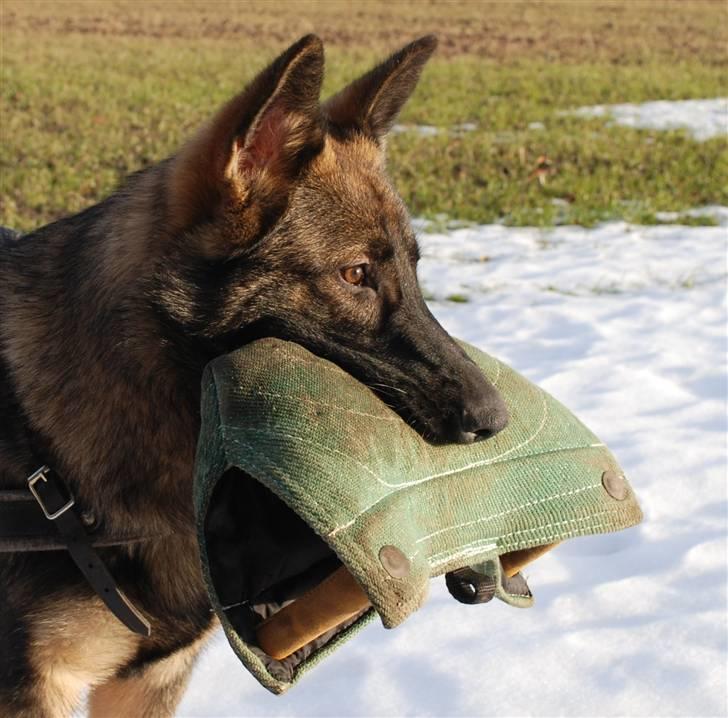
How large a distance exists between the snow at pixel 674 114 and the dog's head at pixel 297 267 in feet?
35.0

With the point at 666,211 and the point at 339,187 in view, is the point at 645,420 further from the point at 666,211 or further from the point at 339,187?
the point at 666,211

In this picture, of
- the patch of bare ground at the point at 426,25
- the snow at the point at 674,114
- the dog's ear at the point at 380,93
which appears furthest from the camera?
the patch of bare ground at the point at 426,25

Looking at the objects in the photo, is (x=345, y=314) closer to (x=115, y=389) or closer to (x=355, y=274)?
(x=355, y=274)

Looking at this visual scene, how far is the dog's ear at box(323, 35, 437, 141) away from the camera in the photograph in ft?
9.04

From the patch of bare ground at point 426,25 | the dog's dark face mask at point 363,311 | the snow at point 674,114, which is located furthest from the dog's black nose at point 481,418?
the patch of bare ground at point 426,25

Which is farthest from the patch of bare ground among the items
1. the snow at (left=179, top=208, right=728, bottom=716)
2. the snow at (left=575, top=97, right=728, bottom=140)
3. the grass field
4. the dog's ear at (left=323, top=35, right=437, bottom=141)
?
the dog's ear at (left=323, top=35, right=437, bottom=141)

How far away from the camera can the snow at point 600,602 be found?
304 cm

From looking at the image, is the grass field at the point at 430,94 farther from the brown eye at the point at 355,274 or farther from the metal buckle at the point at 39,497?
the brown eye at the point at 355,274

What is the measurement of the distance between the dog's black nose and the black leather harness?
2.87 feet

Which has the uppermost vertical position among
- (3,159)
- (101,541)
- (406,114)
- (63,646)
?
(101,541)

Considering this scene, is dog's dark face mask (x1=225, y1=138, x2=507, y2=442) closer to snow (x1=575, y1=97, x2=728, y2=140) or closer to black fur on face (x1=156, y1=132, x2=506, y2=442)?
black fur on face (x1=156, y1=132, x2=506, y2=442)

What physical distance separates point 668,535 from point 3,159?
7898 millimetres

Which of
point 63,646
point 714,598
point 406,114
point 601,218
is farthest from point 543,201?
point 63,646

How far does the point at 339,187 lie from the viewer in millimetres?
2557
